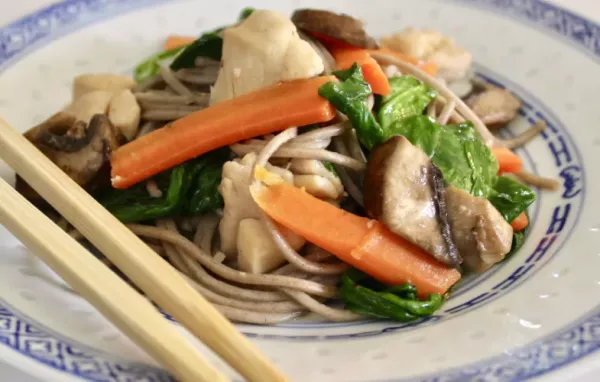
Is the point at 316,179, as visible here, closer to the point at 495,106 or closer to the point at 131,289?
the point at 131,289

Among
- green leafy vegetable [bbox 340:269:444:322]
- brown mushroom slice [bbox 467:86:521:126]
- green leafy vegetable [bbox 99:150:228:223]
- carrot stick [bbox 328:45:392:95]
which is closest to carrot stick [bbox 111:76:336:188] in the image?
green leafy vegetable [bbox 99:150:228:223]

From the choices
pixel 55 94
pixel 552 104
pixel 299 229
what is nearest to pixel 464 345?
pixel 299 229

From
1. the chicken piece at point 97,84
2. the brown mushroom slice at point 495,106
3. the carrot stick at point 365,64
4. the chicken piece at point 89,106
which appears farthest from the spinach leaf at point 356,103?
the chicken piece at point 97,84

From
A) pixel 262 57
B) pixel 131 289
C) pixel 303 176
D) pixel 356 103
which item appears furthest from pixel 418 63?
pixel 131 289

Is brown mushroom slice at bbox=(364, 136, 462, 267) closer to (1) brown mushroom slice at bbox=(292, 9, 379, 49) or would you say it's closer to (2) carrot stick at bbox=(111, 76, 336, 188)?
(2) carrot stick at bbox=(111, 76, 336, 188)

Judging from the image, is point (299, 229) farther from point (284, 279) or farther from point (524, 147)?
point (524, 147)

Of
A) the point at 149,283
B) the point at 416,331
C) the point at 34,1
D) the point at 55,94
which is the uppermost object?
the point at 34,1

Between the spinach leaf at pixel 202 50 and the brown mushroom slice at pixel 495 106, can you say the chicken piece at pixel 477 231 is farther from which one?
the spinach leaf at pixel 202 50
